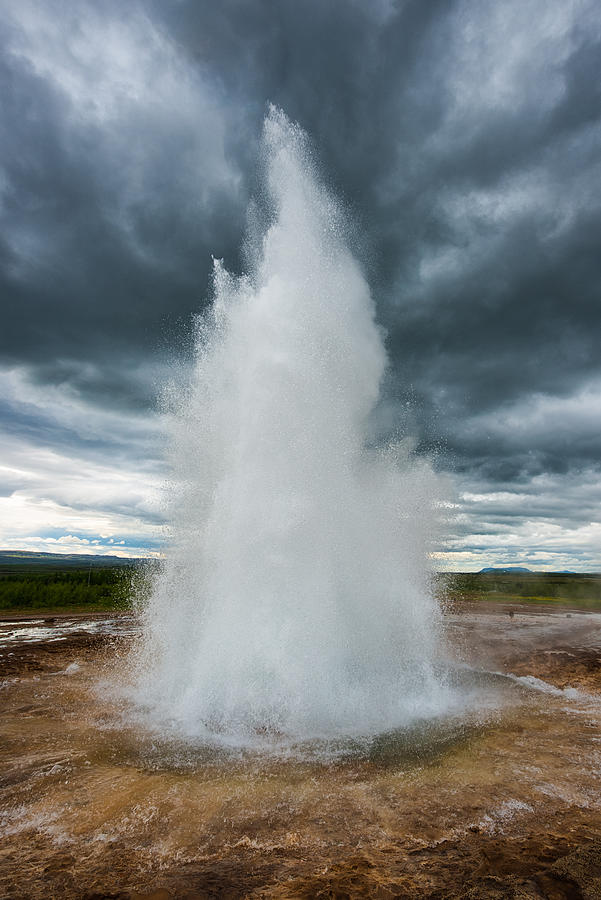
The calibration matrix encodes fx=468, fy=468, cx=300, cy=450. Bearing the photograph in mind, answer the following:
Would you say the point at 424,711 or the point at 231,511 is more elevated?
the point at 231,511

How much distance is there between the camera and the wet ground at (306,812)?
173 inches

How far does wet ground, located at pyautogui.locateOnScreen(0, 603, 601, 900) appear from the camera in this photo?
438 centimetres

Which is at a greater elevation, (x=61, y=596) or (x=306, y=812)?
(x=61, y=596)

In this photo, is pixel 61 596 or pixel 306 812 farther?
pixel 61 596

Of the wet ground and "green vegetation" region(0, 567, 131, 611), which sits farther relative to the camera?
"green vegetation" region(0, 567, 131, 611)

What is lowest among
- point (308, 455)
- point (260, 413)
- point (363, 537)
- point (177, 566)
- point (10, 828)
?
point (10, 828)

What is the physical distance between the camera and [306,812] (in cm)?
562

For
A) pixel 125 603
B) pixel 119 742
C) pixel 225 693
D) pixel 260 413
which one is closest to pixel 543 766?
pixel 225 693

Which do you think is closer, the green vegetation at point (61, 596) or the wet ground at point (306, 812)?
the wet ground at point (306, 812)

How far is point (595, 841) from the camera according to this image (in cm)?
505

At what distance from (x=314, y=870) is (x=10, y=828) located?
3581 millimetres

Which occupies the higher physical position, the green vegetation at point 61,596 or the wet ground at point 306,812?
the green vegetation at point 61,596

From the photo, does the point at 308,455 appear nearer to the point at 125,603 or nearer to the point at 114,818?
the point at 114,818

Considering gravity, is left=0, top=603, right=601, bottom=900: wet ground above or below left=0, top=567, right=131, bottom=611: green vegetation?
below
